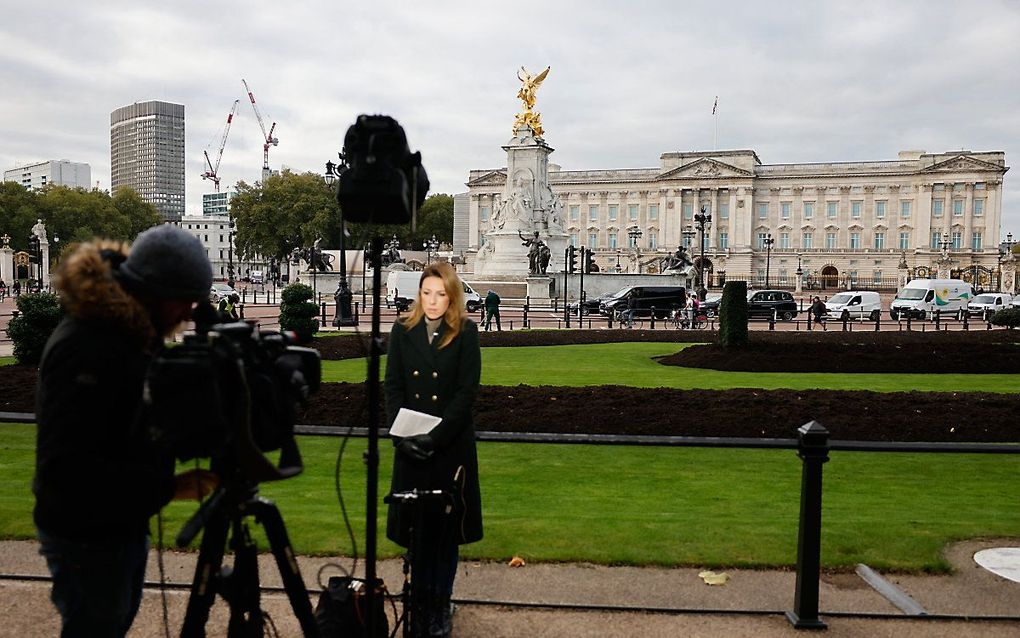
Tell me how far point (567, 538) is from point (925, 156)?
4533 inches

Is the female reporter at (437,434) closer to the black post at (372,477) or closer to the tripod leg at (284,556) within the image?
the black post at (372,477)

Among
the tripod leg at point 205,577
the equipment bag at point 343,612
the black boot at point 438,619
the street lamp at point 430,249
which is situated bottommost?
the black boot at point 438,619

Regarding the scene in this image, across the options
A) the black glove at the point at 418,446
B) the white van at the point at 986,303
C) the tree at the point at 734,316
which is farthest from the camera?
the white van at the point at 986,303

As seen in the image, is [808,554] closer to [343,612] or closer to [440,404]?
[440,404]

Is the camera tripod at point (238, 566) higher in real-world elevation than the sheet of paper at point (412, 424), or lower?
lower

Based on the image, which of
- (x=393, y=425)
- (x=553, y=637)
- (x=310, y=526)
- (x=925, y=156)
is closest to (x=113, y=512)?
(x=393, y=425)

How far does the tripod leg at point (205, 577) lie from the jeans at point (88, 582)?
273mm

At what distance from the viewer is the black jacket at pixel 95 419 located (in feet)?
9.17

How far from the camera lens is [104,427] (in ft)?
9.30

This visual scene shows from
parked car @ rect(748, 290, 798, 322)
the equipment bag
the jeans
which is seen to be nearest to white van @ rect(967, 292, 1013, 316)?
parked car @ rect(748, 290, 798, 322)

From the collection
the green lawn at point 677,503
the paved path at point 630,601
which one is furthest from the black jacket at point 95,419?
the green lawn at point 677,503

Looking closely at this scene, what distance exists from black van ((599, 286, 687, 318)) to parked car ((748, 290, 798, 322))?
3770mm

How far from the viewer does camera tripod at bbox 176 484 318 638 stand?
10.5 feet

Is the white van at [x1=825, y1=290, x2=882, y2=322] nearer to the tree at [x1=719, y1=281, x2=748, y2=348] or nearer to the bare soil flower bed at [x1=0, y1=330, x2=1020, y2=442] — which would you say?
the tree at [x1=719, y1=281, x2=748, y2=348]
